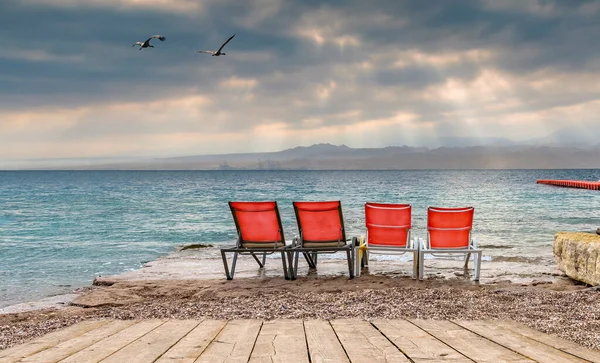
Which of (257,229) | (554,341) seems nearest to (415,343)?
(554,341)

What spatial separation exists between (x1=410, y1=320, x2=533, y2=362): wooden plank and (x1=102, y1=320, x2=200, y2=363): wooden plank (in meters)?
1.90

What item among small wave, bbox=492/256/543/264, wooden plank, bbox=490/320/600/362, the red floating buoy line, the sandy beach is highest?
wooden plank, bbox=490/320/600/362

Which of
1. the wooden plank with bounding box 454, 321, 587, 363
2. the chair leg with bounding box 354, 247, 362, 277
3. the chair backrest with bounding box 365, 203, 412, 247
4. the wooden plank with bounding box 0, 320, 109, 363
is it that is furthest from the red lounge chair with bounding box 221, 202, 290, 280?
the wooden plank with bounding box 454, 321, 587, 363

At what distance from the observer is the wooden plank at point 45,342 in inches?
145

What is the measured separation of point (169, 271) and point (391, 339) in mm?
6985

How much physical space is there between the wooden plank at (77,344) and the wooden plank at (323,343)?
5.06ft

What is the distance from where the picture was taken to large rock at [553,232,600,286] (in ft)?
24.9

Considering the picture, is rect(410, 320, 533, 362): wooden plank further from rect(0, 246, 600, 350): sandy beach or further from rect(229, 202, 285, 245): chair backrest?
rect(229, 202, 285, 245): chair backrest

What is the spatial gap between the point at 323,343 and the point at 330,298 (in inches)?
109

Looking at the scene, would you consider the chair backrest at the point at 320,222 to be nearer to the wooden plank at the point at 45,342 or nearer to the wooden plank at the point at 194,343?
the wooden plank at the point at 194,343

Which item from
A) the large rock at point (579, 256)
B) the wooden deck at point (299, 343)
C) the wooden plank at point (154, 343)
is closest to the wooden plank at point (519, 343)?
the wooden deck at point (299, 343)

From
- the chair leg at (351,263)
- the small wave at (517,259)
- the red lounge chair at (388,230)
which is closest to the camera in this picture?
the chair leg at (351,263)

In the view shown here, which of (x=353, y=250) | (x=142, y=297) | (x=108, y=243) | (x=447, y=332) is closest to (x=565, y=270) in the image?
(x=353, y=250)

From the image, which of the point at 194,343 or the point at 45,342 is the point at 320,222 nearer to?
the point at 194,343
